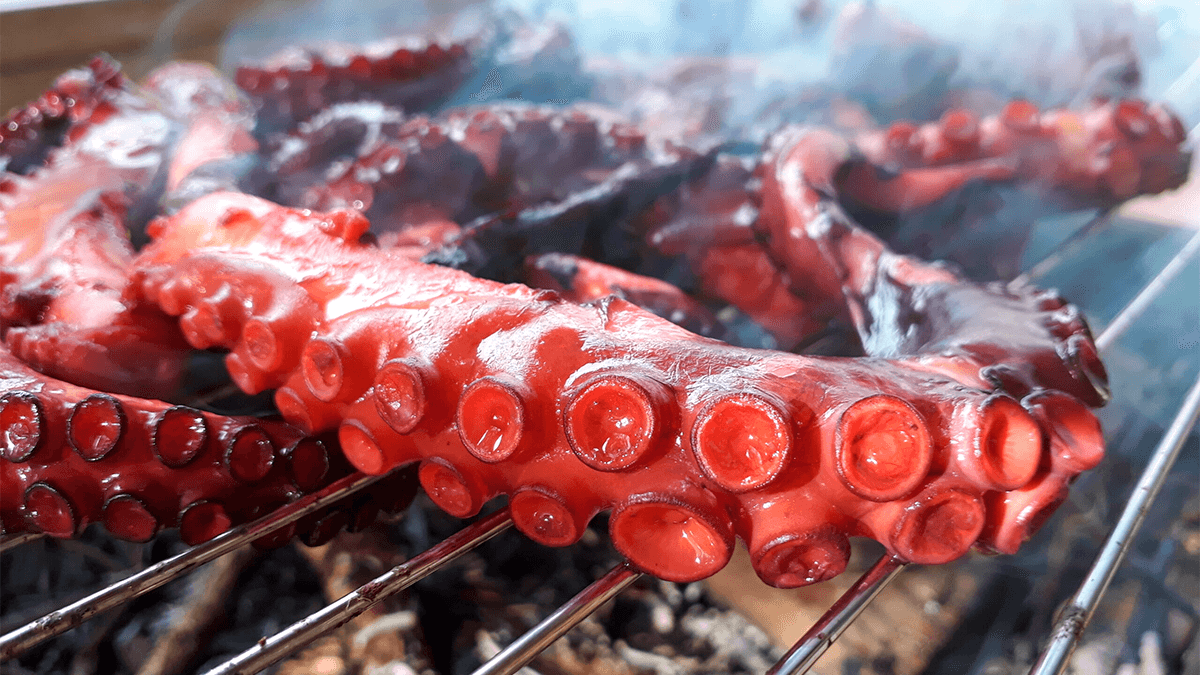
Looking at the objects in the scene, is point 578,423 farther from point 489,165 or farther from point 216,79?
point 216,79

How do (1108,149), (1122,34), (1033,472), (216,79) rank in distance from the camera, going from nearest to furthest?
(1033,472) < (1108,149) < (216,79) < (1122,34)

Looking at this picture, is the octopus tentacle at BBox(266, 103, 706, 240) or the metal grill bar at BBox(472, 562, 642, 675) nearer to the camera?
the metal grill bar at BBox(472, 562, 642, 675)

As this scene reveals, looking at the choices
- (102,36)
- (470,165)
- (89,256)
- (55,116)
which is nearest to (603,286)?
(470,165)

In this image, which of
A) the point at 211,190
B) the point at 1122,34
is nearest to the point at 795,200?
the point at 211,190

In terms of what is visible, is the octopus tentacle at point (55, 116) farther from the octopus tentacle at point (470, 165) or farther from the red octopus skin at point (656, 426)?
the red octopus skin at point (656, 426)

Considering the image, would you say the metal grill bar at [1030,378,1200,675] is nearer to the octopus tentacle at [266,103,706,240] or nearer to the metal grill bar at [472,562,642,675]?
the metal grill bar at [472,562,642,675]

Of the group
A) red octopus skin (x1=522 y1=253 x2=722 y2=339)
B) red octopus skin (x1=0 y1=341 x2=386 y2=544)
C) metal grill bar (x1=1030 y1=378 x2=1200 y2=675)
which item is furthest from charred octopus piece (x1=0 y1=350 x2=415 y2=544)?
metal grill bar (x1=1030 y1=378 x2=1200 y2=675)

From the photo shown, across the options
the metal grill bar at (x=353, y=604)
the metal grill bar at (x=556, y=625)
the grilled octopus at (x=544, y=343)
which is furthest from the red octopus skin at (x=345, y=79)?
the metal grill bar at (x=556, y=625)

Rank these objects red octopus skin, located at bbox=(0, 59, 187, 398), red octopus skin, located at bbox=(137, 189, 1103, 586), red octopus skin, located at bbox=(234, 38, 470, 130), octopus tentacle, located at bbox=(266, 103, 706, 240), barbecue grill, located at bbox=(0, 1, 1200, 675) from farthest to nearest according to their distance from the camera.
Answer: red octopus skin, located at bbox=(234, 38, 470, 130) → octopus tentacle, located at bbox=(266, 103, 706, 240) → red octopus skin, located at bbox=(0, 59, 187, 398) → barbecue grill, located at bbox=(0, 1, 1200, 675) → red octopus skin, located at bbox=(137, 189, 1103, 586)
